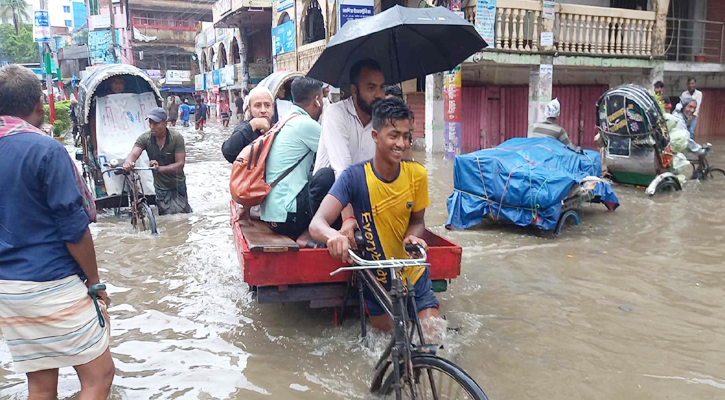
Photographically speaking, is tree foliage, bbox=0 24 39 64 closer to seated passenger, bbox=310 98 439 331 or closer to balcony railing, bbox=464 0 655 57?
balcony railing, bbox=464 0 655 57

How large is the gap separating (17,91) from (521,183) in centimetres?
555

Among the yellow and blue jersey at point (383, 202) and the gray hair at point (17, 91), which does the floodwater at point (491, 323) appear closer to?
the yellow and blue jersey at point (383, 202)

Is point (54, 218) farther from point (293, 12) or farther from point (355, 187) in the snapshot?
point (293, 12)

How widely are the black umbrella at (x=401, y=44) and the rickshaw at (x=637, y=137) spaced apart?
18.8 ft

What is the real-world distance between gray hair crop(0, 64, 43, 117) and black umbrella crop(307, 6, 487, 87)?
210cm

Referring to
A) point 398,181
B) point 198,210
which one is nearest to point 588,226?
point 398,181

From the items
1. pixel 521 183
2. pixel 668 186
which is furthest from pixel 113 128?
pixel 668 186

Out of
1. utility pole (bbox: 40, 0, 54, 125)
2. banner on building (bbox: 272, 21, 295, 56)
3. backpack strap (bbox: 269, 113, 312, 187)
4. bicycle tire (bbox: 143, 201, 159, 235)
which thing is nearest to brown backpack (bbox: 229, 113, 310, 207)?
backpack strap (bbox: 269, 113, 312, 187)

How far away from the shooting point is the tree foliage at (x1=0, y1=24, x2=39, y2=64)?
6631 cm

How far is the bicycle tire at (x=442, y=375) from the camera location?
2.49 m

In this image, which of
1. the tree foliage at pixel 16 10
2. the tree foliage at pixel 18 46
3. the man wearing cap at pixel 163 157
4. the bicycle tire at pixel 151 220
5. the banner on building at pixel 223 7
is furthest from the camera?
the tree foliage at pixel 16 10

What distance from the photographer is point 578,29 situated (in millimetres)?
14133

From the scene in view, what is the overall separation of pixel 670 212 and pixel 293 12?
17.8 metres

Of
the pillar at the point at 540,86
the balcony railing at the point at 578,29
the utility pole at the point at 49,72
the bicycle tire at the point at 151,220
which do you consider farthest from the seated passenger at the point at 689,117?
the utility pole at the point at 49,72
